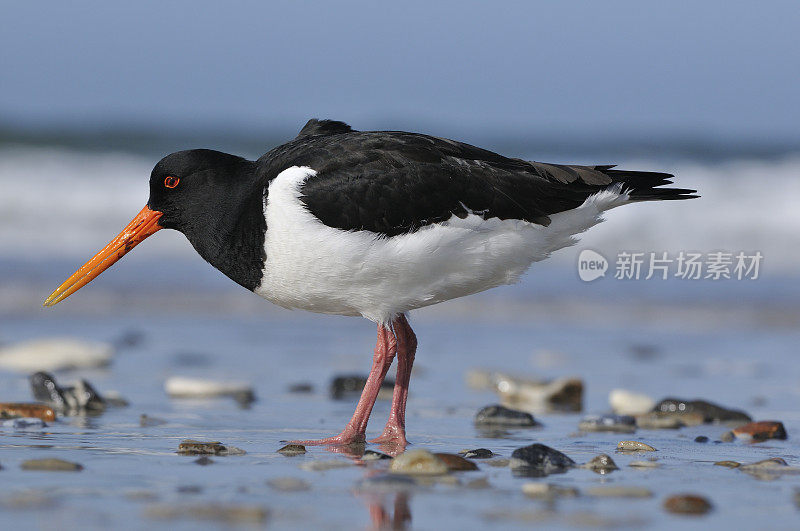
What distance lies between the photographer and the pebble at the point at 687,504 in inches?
134

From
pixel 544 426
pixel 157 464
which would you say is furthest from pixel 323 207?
pixel 544 426

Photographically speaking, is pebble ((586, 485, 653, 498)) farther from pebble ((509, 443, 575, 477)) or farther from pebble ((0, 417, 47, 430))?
pebble ((0, 417, 47, 430))

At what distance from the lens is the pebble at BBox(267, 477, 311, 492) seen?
12.0ft

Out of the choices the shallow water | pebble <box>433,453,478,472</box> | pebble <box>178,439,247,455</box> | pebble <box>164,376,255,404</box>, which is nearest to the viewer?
the shallow water

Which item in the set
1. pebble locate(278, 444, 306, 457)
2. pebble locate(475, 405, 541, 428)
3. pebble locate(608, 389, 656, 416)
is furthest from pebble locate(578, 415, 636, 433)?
pebble locate(278, 444, 306, 457)

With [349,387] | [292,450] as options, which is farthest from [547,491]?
[349,387]

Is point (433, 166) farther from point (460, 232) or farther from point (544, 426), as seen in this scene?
point (544, 426)

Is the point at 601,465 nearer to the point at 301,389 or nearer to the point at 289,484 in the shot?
the point at 289,484

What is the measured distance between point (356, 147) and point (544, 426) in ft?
6.07

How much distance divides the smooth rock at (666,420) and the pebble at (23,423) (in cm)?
307

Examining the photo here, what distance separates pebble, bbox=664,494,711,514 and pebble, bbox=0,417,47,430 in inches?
120

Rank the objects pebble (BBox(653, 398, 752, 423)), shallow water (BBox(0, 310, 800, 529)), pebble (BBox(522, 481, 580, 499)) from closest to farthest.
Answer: shallow water (BBox(0, 310, 800, 529)) → pebble (BBox(522, 481, 580, 499)) → pebble (BBox(653, 398, 752, 423))

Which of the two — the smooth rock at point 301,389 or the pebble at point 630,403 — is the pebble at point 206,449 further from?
the pebble at point 630,403

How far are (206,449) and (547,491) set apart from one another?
1.52 meters
